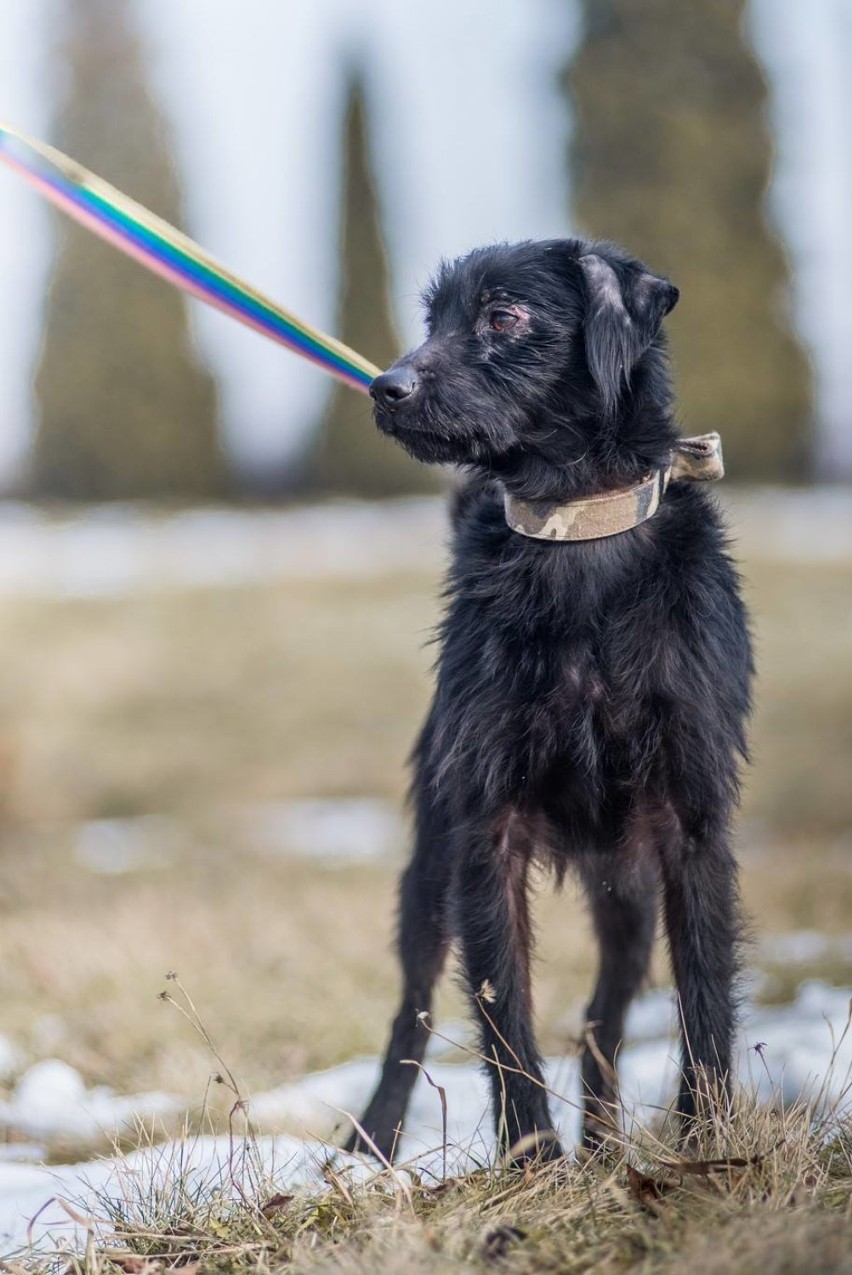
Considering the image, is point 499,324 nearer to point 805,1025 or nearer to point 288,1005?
point 805,1025

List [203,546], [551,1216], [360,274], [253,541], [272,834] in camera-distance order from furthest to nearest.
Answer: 1. [360,274]
2. [253,541]
3. [203,546]
4. [272,834]
5. [551,1216]

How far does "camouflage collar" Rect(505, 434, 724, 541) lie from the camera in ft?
9.11

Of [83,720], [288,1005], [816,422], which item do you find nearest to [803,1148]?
[288,1005]

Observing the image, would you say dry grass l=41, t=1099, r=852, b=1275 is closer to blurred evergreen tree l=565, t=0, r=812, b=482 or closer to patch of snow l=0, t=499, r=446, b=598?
patch of snow l=0, t=499, r=446, b=598

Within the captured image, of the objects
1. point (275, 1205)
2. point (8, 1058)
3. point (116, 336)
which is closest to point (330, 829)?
point (8, 1058)

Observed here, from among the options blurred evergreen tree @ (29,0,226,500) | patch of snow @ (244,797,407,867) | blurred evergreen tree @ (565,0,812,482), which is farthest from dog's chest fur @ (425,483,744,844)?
blurred evergreen tree @ (29,0,226,500)

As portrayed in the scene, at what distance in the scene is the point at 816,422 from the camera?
2100 centimetres

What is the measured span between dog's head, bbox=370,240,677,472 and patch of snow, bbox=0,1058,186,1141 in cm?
185

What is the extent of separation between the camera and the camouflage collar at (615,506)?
109 inches

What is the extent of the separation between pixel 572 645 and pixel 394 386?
64cm

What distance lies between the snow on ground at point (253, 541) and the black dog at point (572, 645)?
13.8m

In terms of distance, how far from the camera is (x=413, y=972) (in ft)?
10.6

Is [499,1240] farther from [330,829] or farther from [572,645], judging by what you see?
[330,829]

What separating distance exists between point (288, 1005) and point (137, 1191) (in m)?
2.19
